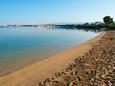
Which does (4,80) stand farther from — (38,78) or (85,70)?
(85,70)

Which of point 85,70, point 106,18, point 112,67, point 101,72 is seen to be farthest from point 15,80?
point 106,18

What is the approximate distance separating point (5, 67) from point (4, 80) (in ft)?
14.2

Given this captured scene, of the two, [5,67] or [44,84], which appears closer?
[44,84]

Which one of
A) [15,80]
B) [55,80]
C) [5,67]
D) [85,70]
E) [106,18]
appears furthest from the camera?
[106,18]

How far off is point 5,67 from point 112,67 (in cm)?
821

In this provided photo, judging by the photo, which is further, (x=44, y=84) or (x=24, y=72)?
(x=24, y=72)

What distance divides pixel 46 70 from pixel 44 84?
3374mm

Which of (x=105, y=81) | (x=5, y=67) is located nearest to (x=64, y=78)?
(x=105, y=81)

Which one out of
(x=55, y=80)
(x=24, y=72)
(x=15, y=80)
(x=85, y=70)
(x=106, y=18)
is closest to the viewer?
(x=55, y=80)

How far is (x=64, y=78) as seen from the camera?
386 inches

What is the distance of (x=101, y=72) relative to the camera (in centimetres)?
1041

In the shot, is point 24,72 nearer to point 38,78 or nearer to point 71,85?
point 38,78

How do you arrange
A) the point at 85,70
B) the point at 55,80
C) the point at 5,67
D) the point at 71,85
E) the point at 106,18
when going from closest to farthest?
the point at 71,85, the point at 55,80, the point at 85,70, the point at 5,67, the point at 106,18

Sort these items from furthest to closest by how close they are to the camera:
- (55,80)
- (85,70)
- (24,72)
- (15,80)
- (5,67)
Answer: (5,67), (24,72), (85,70), (15,80), (55,80)
